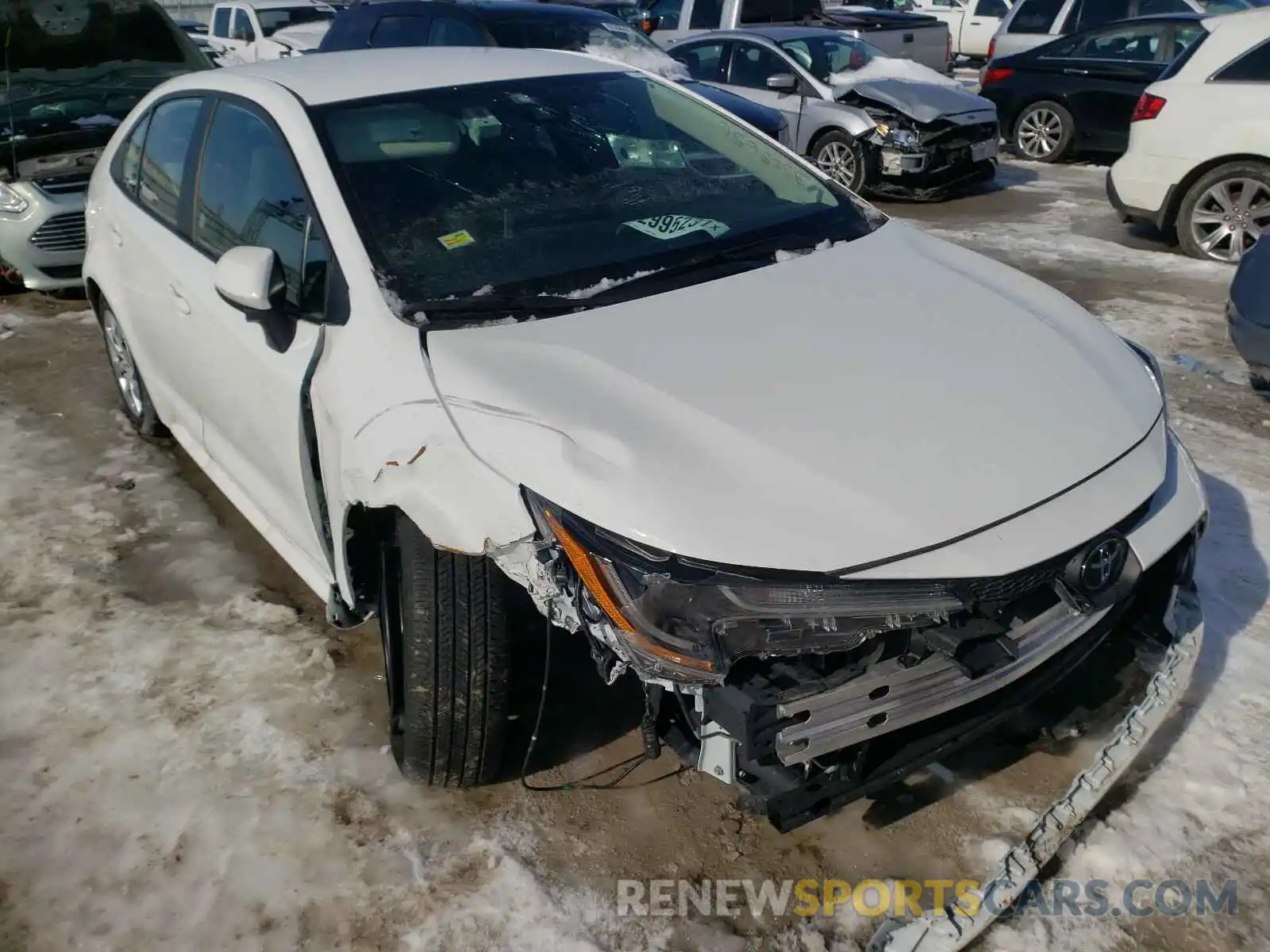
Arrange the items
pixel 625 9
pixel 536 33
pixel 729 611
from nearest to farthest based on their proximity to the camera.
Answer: pixel 729 611
pixel 536 33
pixel 625 9

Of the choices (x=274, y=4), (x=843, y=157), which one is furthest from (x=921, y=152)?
(x=274, y=4)

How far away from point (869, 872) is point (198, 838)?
1627mm

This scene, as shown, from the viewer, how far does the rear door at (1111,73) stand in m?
9.91

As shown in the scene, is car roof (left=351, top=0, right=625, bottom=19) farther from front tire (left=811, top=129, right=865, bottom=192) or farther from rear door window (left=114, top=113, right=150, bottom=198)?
rear door window (left=114, top=113, right=150, bottom=198)

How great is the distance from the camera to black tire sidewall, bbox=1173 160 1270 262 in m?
6.91

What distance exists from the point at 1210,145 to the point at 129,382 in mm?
6568

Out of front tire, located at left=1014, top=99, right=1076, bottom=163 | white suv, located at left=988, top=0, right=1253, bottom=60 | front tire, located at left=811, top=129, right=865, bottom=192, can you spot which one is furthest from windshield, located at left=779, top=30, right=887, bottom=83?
white suv, located at left=988, top=0, right=1253, bottom=60

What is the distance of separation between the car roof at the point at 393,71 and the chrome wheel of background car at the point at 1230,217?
16.9 ft

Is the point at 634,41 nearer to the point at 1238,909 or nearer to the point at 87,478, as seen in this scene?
the point at 87,478

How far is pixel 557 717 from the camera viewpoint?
3.04 meters

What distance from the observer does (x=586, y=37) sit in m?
8.32

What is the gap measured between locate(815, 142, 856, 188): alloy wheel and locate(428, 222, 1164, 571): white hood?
21.7 ft

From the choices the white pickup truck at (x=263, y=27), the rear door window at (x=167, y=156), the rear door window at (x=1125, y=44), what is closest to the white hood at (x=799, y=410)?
the rear door window at (x=167, y=156)

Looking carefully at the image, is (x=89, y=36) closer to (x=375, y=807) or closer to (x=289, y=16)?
(x=375, y=807)
